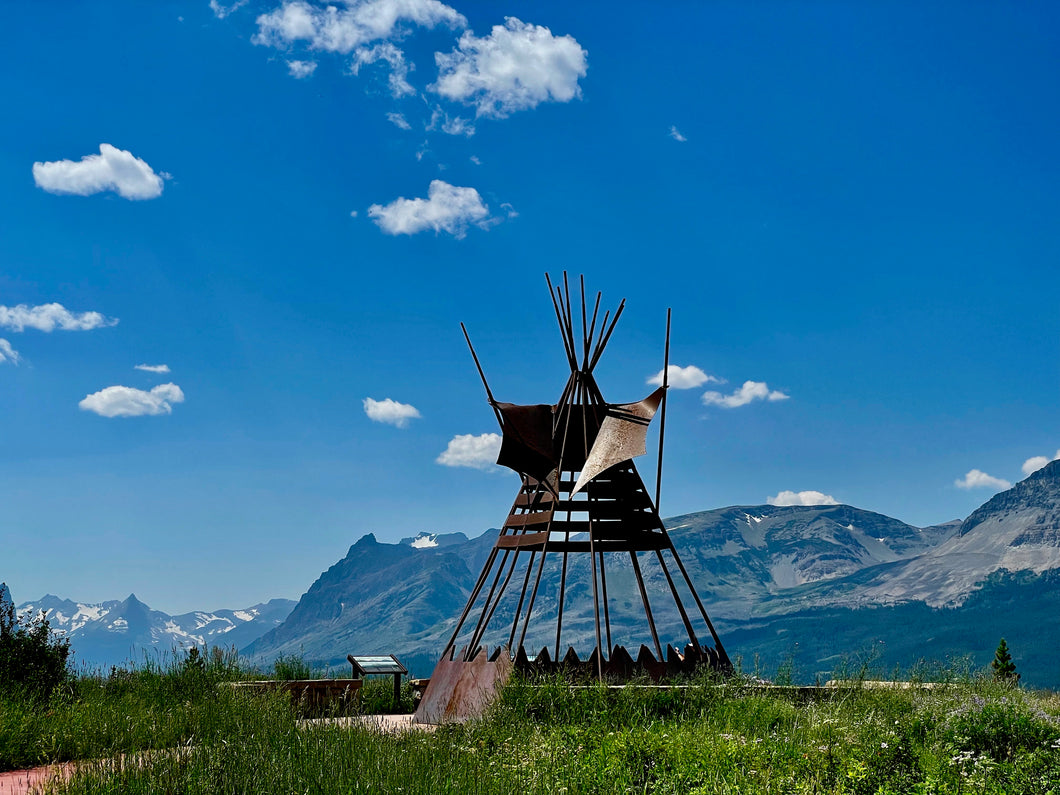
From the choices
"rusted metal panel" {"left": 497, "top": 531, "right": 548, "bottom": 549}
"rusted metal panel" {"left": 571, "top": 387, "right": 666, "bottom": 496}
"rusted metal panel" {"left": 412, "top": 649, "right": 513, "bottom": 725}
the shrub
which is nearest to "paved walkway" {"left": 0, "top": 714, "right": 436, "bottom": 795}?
"rusted metal panel" {"left": 412, "top": 649, "right": 513, "bottom": 725}

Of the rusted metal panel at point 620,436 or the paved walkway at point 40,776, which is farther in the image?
the rusted metal panel at point 620,436

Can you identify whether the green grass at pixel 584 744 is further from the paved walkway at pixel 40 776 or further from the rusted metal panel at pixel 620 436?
the rusted metal panel at pixel 620 436

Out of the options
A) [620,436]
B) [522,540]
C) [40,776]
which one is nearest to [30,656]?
[40,776]

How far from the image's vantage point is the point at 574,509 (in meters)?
12.8

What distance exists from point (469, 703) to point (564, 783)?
4.36 m

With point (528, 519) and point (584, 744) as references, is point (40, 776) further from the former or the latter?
point (528, 519)

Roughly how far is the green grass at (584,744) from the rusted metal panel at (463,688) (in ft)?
2.21

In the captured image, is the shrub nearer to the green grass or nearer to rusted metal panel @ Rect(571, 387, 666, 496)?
the green grass

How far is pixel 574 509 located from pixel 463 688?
8.96 feet

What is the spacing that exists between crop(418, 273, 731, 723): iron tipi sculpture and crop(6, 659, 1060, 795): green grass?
1356 mm

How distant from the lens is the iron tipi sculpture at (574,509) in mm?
11852

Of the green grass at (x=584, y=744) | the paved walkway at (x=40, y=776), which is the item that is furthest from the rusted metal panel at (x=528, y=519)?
the paved walkway at (x=40, y=776)

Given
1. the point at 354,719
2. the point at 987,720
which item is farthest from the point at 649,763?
the point at 987,720

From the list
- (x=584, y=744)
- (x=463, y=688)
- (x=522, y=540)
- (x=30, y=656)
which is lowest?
(x=584, y=744)
